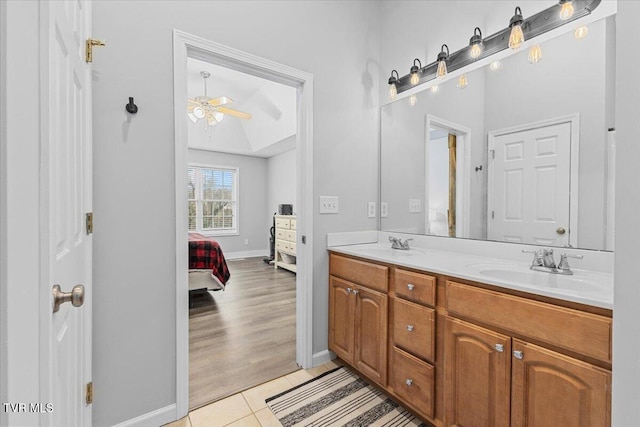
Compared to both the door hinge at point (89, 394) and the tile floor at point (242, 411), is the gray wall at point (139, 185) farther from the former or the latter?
the tile floor at point (242, 411)

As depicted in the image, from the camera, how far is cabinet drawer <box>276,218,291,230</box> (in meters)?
Result: 5.14

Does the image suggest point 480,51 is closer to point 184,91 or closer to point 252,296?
point 184,91

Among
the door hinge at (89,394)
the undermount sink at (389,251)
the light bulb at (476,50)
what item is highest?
the light bulb at (476,50)

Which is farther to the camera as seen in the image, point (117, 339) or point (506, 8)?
point (506, 8)

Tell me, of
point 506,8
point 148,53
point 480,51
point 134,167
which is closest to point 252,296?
point 134,167

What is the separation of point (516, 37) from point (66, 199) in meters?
2.18

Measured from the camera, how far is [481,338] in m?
1.22

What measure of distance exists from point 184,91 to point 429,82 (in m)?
1.65

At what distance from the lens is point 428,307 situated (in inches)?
56.6

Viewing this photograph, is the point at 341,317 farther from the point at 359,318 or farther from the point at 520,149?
the point at 520,149

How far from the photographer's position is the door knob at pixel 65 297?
657 millimetres

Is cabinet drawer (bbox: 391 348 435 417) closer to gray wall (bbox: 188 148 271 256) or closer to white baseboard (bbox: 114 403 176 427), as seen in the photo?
white baseboard (bbox: 114 403 176 427)

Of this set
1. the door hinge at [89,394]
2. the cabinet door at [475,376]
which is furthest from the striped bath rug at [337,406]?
the door hinge at [89,394]

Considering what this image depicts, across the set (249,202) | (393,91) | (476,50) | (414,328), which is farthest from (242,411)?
(249,202)
